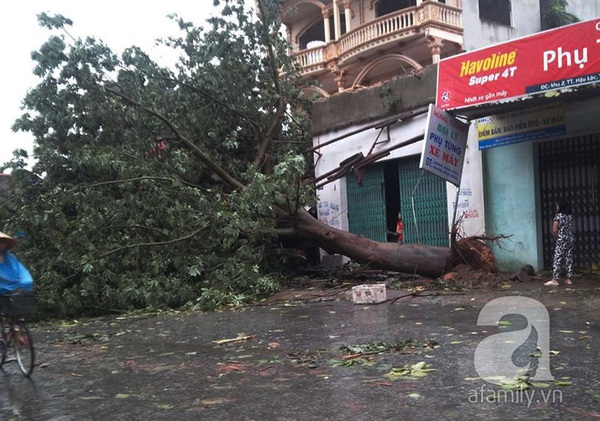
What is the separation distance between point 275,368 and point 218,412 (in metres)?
1.19

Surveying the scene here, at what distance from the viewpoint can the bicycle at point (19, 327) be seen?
203 inches

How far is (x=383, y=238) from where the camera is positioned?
12.5 meters

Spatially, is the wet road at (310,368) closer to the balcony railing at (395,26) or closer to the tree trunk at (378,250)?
the tree trunk at (378,250)

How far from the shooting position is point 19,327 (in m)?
5.32

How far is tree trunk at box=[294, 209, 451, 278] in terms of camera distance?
9680 millimetres

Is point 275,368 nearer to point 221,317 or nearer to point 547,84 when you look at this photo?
point 221,317

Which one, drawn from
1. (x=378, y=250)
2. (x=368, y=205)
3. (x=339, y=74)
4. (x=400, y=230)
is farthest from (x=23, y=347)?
(x=339, y=74)

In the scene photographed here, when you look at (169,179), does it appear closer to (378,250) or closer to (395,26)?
(378,250)

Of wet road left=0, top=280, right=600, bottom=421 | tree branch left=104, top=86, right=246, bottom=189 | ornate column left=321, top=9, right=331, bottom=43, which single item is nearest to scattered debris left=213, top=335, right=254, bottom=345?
wet road left=0, top=280, right=600, bottom=421

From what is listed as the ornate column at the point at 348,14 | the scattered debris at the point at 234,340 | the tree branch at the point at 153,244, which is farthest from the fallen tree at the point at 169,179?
the ornate column at the point at 348,14

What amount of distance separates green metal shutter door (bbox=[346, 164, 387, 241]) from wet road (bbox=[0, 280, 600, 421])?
4.65m

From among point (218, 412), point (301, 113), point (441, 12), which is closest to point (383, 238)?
point (301, 113)

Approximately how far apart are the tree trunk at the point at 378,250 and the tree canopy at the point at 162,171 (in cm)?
54

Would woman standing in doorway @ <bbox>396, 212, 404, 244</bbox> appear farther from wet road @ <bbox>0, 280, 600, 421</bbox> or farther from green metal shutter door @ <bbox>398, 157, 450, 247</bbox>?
wet road @ <bbox>0, 280, 600, 421</bbox>
